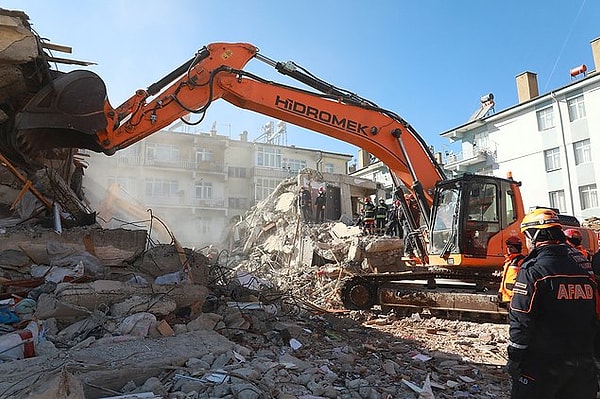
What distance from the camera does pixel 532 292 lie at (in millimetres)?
2723

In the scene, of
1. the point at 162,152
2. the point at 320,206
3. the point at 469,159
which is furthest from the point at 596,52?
the point at 162,152

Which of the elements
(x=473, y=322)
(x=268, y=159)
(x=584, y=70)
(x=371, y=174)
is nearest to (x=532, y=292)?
(x=473, y=322)

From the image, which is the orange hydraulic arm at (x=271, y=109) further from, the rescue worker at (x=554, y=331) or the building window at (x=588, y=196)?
the building window at (x=588, y=196)

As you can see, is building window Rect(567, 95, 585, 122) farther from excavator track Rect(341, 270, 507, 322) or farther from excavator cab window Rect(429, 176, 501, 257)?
excavator track Rect(341, 270, 507, 322)

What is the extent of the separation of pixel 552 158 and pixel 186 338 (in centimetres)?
2781

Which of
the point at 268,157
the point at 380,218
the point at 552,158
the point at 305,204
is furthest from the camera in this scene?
the point at 268,157

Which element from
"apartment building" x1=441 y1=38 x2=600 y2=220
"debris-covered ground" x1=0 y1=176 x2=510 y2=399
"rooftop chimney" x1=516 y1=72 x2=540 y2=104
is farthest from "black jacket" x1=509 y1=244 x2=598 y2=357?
"rooftop chimney" x1=516 y1=72 x2=540 y2=104

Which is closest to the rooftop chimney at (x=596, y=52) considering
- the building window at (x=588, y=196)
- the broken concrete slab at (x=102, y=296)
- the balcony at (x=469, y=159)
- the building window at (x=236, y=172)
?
the building window at (x=588, y=196)

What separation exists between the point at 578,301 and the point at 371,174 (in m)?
38.8

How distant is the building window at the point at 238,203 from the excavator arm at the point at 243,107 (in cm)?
2952

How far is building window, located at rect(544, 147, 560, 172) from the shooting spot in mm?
26011

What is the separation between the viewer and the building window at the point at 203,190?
1405 inches

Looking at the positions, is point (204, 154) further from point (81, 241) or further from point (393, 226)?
point (81, 241)

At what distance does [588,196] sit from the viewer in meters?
24.3
